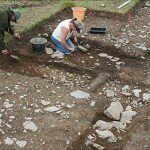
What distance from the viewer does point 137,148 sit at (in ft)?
21.0

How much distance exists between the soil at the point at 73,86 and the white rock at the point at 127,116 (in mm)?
97

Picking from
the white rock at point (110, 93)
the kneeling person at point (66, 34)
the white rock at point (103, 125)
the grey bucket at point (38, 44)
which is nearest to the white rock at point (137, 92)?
the white rock at point (110, 93)

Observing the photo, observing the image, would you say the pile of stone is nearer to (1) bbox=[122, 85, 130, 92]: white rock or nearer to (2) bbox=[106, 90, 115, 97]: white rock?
Result: (2) bbox=[106, 90, 115, 97]: white rock

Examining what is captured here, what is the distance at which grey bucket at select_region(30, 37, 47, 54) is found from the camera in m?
8.91

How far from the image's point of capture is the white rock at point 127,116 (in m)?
7.05

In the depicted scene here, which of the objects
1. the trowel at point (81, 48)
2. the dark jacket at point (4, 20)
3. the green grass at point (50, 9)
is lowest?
the trowel at point (81, 48)

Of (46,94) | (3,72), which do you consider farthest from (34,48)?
(46,94)

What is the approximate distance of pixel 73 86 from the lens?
8.00 meters

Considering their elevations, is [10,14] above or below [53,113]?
above

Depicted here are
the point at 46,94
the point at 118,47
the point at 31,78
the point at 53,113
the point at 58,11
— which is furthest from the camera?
the point at 58,11

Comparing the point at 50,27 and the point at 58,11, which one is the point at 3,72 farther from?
the point at 58,11

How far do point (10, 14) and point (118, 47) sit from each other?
2.95 metres

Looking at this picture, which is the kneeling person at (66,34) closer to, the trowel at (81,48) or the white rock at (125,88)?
the trowel at (81,48)

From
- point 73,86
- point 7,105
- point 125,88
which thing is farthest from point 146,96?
point 7,105
